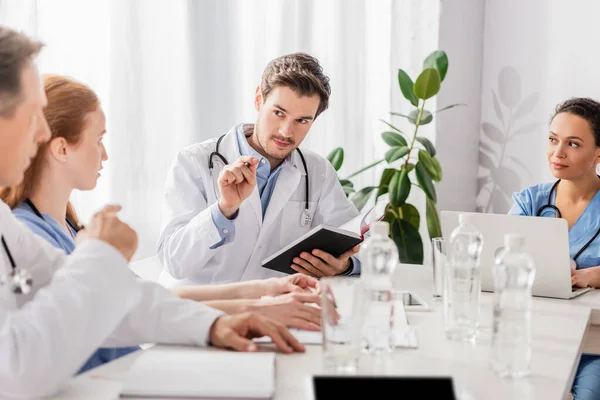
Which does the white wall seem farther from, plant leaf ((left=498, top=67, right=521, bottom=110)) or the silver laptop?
the silver laptop

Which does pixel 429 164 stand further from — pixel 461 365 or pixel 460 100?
pixel 461 365

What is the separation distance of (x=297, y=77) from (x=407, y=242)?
1527mm

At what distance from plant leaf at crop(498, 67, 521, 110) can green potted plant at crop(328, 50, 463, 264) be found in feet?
1.99

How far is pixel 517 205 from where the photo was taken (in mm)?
2803

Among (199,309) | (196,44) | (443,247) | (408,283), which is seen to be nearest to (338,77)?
(196,44)

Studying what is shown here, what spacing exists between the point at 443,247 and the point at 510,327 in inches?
21.4

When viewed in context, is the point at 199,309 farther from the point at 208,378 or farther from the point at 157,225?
the point at 157,225

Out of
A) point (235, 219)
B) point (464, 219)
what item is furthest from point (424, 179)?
point (464, 219)

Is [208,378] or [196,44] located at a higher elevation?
[196,44]

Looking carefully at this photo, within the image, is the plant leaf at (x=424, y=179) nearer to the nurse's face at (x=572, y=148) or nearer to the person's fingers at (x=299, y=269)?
the nurse's face at (x=572, y=148)

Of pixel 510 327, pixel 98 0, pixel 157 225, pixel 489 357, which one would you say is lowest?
pixel 157 225

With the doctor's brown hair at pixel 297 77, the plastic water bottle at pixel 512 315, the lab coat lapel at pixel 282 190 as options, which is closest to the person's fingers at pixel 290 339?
the plastic water bottle at pixel 512 315

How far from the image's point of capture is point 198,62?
3332mm

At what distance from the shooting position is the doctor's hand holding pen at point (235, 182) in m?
2.29
